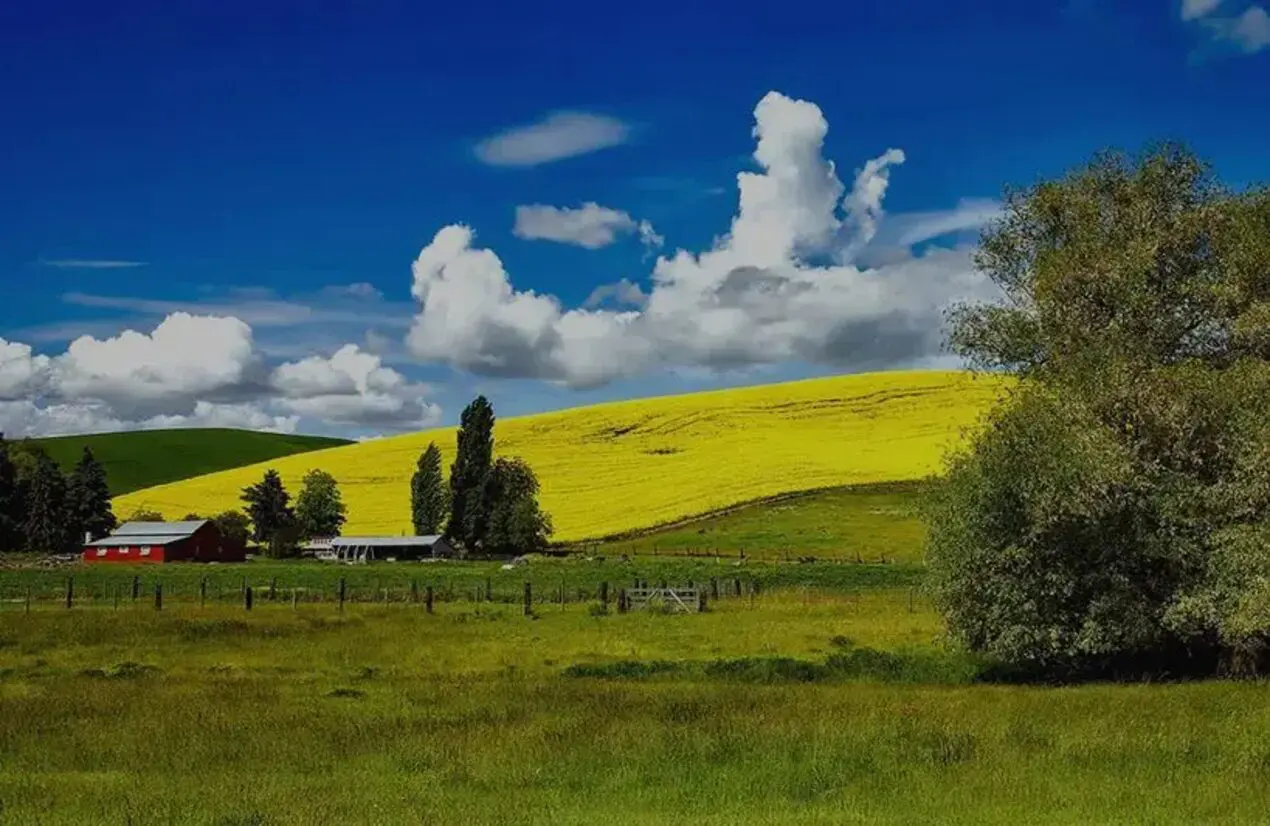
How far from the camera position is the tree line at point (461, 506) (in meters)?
98.8

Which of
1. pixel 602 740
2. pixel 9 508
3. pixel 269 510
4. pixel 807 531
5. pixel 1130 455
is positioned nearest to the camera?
pixel 602 740

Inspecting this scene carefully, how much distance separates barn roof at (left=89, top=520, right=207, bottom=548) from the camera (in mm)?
104188

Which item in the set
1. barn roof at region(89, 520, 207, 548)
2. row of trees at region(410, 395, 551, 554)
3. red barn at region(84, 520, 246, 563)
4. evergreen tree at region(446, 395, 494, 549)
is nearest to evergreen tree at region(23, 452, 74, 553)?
red barn at region(84, 520, 246, 563)

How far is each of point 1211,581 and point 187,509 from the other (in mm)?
121486

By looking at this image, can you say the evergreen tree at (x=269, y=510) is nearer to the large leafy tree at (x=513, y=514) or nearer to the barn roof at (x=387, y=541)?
the barn roof at (x=387, y=541)

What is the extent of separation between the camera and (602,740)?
20.4 meters

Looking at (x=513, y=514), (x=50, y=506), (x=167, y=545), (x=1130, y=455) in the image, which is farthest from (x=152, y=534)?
(x=1130, y=455)

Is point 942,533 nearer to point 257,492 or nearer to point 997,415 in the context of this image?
point 997,415

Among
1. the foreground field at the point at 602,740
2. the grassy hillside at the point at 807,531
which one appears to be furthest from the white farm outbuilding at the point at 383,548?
the foreground field at the point at 602,740

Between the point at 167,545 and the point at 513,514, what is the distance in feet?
99.8

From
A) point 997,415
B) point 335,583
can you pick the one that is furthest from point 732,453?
point 997,415

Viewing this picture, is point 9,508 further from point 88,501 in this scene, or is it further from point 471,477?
point 471,477

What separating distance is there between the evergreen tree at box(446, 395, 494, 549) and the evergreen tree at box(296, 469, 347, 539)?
14.5 m

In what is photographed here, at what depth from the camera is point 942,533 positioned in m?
32.2
